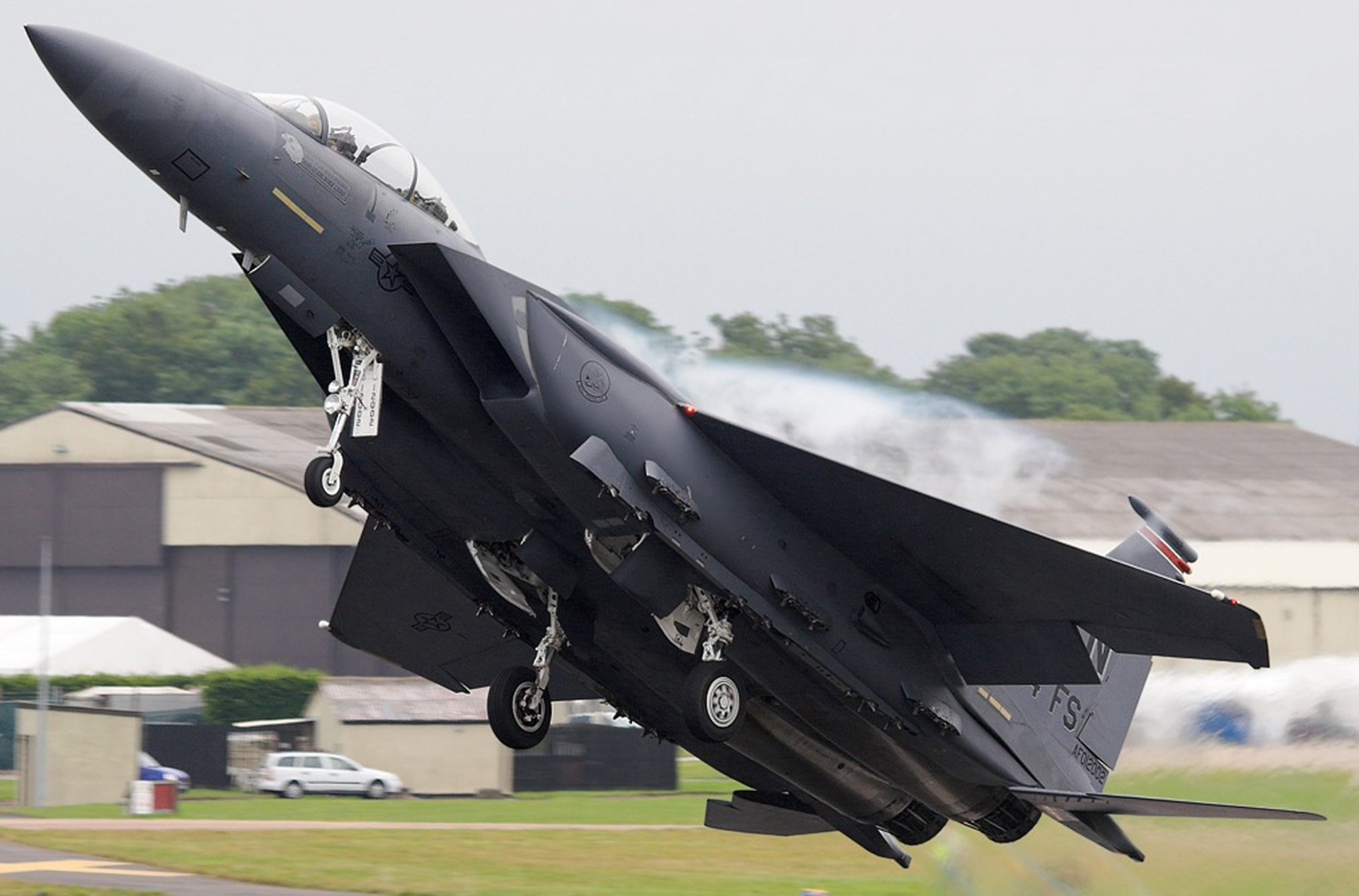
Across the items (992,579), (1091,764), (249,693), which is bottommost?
(1091,764)

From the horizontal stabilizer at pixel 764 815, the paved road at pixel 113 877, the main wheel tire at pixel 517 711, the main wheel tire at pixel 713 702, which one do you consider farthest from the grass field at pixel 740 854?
the main wheel tire at pixel 517 711

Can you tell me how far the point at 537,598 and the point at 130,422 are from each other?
4055cm

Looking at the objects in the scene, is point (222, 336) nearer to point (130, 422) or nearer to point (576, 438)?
point (130, 422)

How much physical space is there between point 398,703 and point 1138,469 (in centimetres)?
2243

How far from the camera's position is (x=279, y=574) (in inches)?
2045

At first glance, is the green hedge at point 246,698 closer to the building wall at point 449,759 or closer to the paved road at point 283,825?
the building wall at point 449,759

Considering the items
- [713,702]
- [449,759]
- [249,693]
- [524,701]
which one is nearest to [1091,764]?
[713,702]

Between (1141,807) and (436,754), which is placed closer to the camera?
(1141,807)

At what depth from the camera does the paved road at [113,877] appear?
65.2 feet

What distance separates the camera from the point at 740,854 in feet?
82.6

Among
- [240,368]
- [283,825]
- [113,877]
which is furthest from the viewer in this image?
[240,368]

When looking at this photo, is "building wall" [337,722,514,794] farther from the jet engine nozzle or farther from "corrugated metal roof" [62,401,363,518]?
the jet engine nozzle

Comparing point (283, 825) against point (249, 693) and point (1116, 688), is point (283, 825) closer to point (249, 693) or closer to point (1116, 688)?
point (249, 693)

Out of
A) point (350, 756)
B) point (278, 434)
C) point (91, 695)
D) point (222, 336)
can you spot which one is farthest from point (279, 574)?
point (222, 336)
